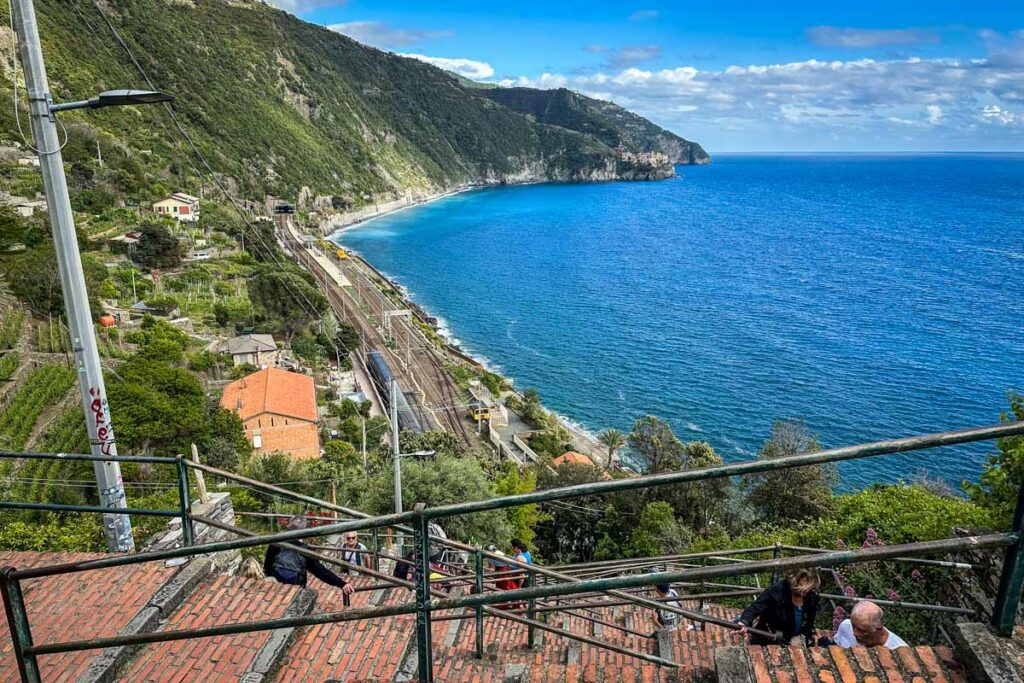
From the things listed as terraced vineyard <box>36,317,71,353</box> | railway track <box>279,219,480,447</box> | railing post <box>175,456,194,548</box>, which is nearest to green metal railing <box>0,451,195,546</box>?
railing post <box>175,456,194,548</box>

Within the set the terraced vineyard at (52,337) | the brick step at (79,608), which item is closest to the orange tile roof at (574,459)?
the terraced vineyard at (52,337)

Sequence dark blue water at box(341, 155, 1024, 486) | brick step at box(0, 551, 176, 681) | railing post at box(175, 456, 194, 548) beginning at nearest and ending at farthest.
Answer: brick step at box(0, 551, 176, 681)
railing post at box(175, 456, 194, 548)
dark blue water at box(341, 155, 1024, 486)

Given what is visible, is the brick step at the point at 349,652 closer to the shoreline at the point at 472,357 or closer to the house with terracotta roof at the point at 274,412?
the shoreline at the point at 472,357

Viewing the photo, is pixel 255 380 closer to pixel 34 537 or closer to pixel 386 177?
pixel 34 537

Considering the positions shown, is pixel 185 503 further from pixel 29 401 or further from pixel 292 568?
pixel 29 401

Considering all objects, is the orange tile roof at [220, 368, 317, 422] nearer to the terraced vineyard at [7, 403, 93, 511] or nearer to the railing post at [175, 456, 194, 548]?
the terraced vineyard at [7, 403, 93, 511]

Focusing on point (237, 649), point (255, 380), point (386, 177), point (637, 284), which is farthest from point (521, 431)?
point (386, 177)
